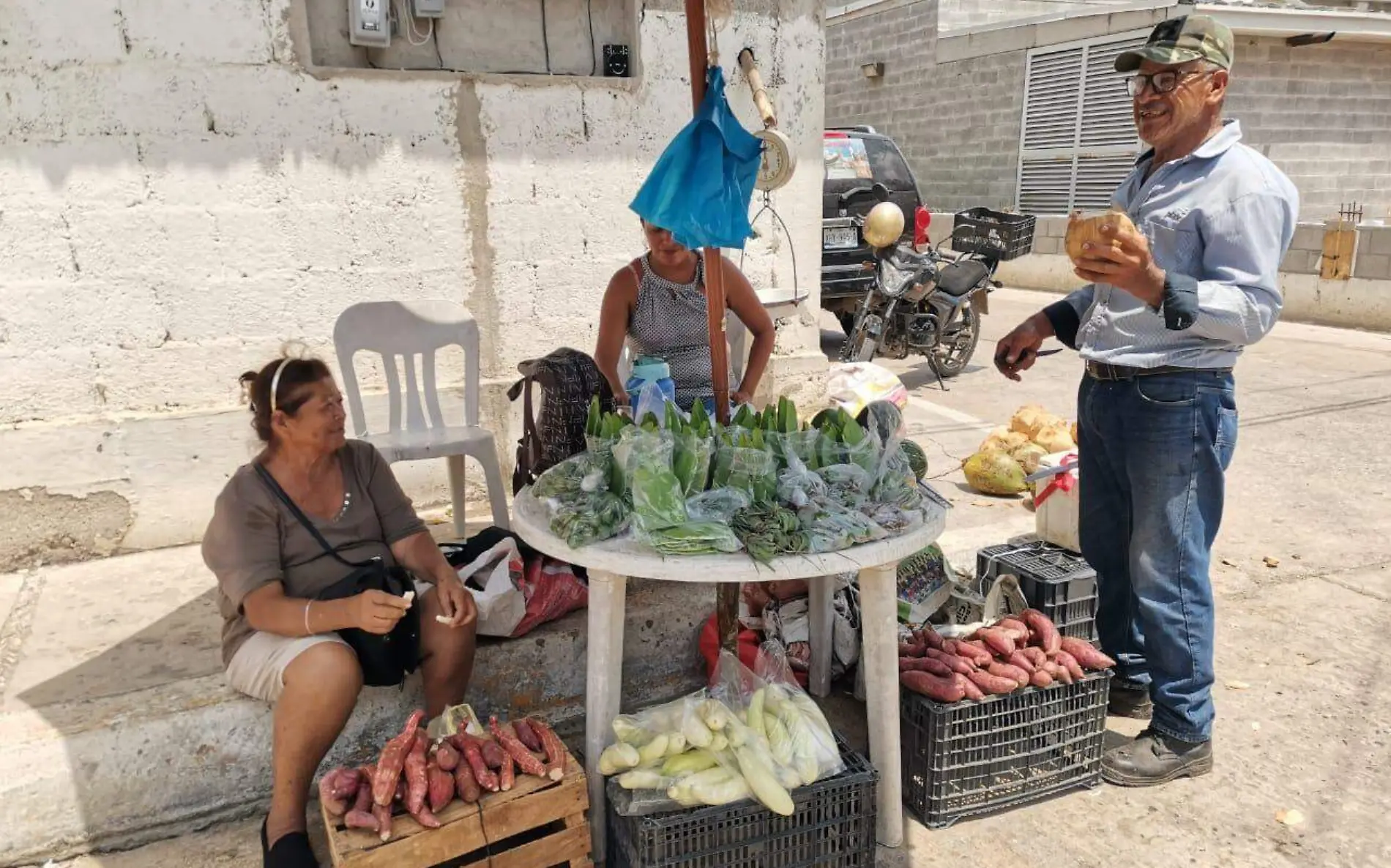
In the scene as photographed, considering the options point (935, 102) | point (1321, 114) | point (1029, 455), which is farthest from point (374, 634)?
point (935, 102)

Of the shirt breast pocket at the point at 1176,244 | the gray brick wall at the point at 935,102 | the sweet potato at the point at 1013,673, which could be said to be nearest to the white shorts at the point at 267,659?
the sweet potato at the point at 1013,673

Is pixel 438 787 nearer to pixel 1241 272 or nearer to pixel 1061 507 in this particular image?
pixel 1241 272

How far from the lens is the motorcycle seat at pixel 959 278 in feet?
26.5

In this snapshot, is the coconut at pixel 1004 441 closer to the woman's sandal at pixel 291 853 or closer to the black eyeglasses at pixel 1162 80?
the black eyeglasses at pixel 1162 80

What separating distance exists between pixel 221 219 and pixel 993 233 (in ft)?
21.1

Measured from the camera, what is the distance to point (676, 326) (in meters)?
3.76

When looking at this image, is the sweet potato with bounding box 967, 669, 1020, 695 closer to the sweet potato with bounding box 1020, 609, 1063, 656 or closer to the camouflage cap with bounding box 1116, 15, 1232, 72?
the sweet potato with bounding box 1020, 609, 1063, 656

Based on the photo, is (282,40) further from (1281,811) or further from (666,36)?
(1281,811)

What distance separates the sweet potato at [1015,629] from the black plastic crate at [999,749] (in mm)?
193

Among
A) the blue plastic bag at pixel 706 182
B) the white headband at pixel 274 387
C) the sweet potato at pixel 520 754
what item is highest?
the blue plastic bag at pixel 706 182

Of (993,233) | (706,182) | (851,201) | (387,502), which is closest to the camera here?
(706,182)

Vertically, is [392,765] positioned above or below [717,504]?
below

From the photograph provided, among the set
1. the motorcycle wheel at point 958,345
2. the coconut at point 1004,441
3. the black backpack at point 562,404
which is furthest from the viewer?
the motorcycle wheel at point 958,345

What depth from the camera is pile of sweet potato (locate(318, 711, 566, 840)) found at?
212 centimetres
